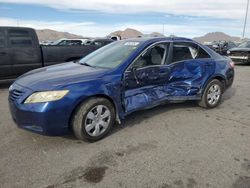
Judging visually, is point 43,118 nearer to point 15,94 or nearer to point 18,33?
point 15,94

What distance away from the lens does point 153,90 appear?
4648mm

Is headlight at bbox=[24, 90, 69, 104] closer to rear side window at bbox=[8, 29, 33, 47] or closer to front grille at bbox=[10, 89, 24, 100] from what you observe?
front grille at bbox=[10, 89, 24, 100]

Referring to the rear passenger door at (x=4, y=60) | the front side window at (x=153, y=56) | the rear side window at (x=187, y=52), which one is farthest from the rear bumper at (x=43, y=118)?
the rear passenger door at (x=4, y=60)

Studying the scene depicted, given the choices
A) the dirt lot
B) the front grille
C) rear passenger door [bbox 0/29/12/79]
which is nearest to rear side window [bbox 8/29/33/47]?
rear passenger door [bbox 0/29/12/79]

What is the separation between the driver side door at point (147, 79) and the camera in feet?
14.0

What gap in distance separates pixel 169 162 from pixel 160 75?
5.88 ft

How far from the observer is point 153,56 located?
4723 mm

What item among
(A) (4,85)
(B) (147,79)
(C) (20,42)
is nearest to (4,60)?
(C) (20,42)

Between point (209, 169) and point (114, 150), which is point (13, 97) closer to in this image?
point (114, 150)

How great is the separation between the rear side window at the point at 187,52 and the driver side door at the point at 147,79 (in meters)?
0.23

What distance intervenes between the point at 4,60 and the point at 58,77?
447 cm

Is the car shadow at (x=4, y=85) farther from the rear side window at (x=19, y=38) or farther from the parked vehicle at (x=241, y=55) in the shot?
the parked vehicle at (x=241, y=55)

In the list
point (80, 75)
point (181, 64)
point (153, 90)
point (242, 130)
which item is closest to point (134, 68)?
point (153, 90)

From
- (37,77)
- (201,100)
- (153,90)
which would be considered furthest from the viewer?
(201,100)
